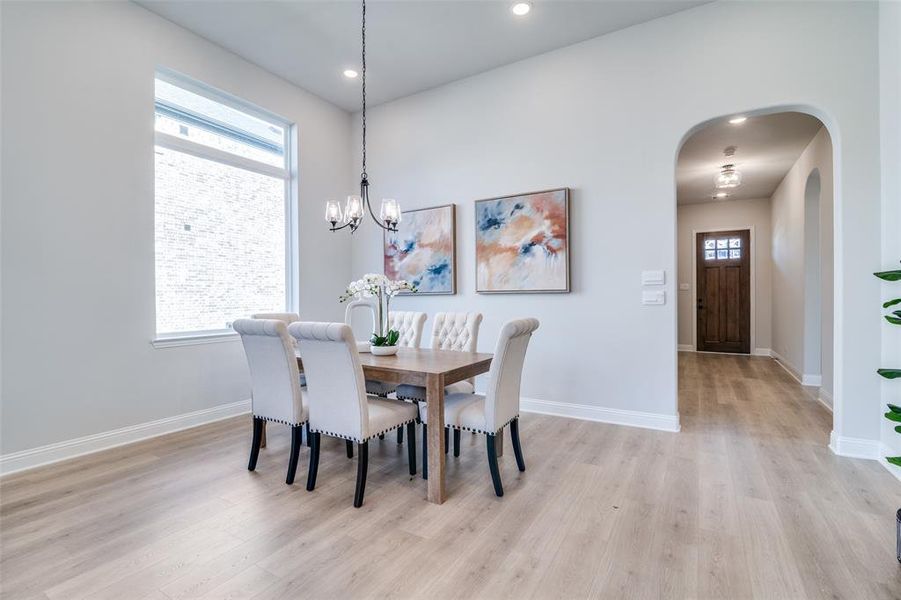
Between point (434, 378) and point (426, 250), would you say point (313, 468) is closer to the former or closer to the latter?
point (434, 378)

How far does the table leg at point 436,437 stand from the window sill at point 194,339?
2588 mm

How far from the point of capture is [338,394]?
2.38 metres

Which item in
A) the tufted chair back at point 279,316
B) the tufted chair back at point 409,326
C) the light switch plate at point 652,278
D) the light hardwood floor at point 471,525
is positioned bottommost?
the light hardwood floor at point 471,525

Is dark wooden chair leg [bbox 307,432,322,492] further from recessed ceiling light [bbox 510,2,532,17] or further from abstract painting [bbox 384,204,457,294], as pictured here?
recessed ceiling light [bbox 510,2,532,17]

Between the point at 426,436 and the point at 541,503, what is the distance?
29.0 inches

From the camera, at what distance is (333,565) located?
5.92 feet

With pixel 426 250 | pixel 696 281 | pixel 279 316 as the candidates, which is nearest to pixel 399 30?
pixel 426 250

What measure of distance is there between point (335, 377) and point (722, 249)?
331 inches

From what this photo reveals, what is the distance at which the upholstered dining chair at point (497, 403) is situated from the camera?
240 centimetres

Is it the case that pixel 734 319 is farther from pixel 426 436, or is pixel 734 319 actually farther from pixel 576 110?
pixel 426 436

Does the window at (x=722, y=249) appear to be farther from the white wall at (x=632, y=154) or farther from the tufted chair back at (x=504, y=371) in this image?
the tufted chair back at (x=504, y=371)

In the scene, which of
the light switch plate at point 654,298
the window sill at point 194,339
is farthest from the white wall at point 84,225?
the light switch plate at point 654,298

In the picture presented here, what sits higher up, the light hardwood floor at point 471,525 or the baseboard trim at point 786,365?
the baseboard trim at point 786,365

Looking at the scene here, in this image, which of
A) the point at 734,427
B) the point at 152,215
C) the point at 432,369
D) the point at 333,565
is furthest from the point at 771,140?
the point at 152,215
